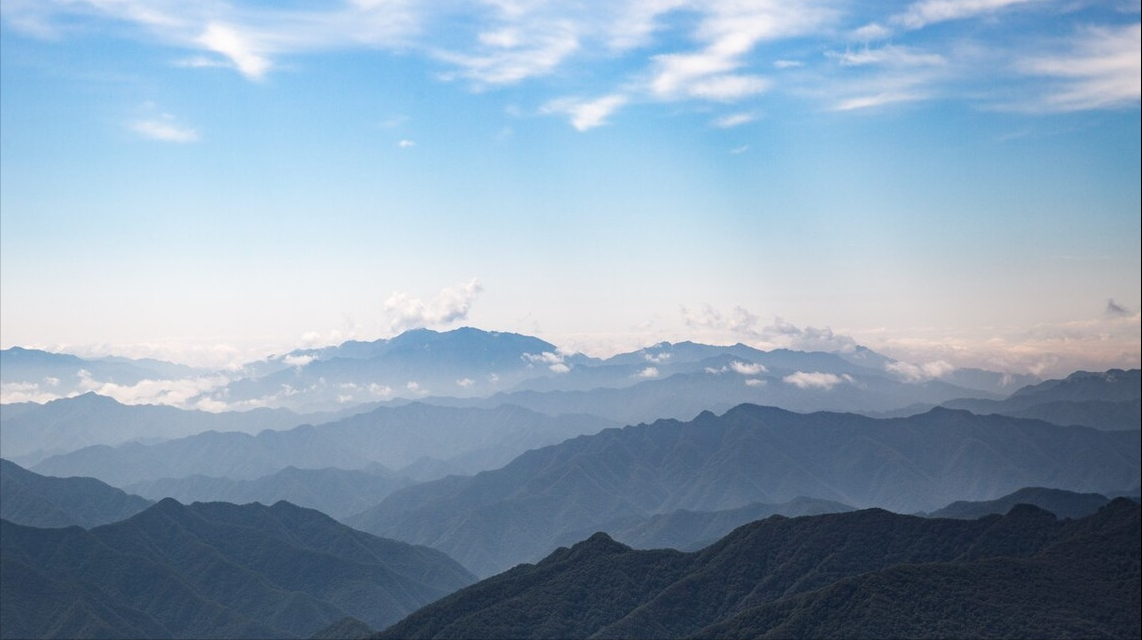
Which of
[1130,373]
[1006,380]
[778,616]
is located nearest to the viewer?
[1130,373]

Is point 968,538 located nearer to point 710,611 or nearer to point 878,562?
point 878,562

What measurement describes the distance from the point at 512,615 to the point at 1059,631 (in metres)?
96.1

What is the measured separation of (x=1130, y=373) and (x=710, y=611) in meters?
146

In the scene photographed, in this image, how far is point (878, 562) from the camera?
196m

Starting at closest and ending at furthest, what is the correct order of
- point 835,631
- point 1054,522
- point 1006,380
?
point 1006,380
point 835,631
point 1054,522

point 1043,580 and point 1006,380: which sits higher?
point 1006,380

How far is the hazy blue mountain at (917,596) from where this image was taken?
14425 centimetres

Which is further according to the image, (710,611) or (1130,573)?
(710,611)

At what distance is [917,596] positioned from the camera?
154 meters

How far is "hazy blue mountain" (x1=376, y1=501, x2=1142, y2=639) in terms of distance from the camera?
144 m

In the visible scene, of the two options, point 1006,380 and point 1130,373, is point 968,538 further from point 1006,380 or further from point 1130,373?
point 1130,373

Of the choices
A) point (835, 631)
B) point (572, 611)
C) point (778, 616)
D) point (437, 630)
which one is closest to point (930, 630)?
point (835, 631)

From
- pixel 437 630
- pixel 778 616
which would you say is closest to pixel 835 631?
pixel 778 616

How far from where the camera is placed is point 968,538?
636ft
